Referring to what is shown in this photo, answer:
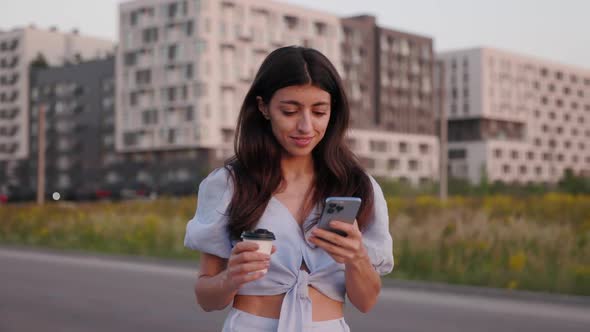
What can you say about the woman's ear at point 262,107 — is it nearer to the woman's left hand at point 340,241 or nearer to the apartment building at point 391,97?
the woman's left hand at point 340,241

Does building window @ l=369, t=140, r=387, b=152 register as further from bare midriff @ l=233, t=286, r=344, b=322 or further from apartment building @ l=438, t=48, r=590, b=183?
bare midriff @ l=233, t=286, r=344, b=322

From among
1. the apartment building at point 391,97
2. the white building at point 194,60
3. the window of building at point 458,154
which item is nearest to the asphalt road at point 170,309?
the white building at point 194,60

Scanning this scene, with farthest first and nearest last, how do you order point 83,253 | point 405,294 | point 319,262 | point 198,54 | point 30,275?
1. point 198,54
2. point 83,253
3. point 30,275
4. point 405,294
5. point 319,262

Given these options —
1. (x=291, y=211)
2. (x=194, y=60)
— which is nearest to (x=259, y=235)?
(x=291, y=211)

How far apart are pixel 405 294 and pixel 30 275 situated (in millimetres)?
6500

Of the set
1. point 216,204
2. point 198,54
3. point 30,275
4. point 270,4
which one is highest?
point 270,4

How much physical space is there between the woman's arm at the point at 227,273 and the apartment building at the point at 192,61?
75.3 m

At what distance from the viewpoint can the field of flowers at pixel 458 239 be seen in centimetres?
1338

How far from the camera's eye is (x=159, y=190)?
8456 cm

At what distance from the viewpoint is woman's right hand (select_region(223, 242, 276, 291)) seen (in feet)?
7.63

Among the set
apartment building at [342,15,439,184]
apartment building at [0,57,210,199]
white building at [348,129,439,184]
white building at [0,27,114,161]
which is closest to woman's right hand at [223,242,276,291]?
apartment building at [0,57,210,199]

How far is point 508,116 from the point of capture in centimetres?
10931

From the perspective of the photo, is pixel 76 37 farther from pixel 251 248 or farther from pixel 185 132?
pixel 251 248

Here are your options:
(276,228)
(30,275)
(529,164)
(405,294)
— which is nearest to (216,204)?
(276,228)
